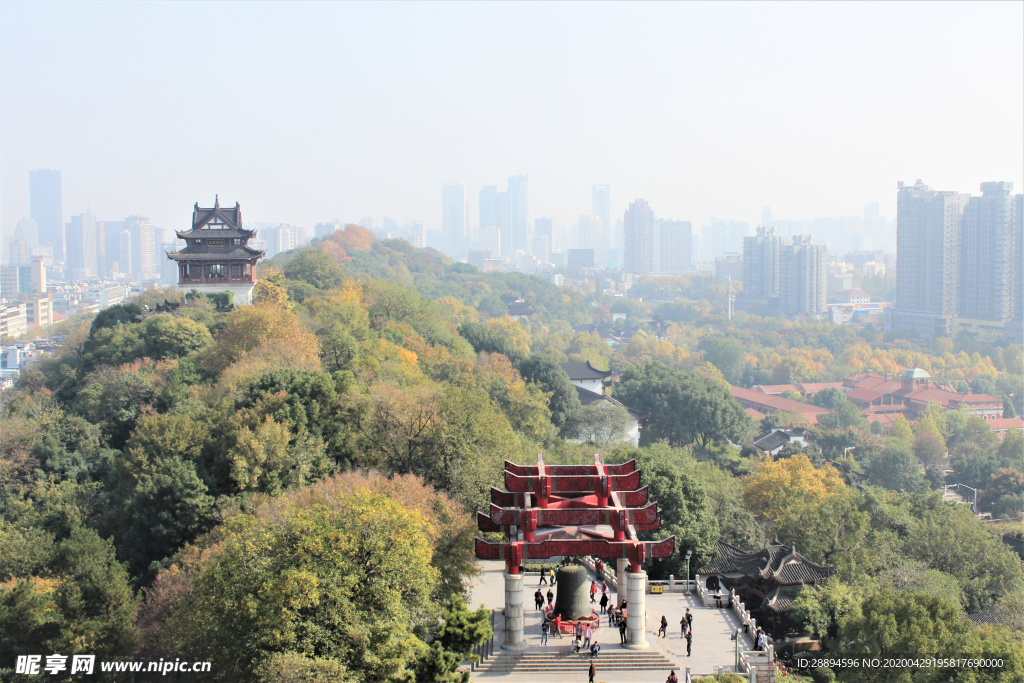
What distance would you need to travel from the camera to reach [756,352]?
75.6m

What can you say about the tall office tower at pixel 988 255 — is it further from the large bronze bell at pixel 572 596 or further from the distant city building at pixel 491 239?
the distant city building at pixel 491 239

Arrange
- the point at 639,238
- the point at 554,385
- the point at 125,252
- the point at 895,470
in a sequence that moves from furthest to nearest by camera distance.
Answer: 1. the point at 639,238
2. the point at 125,252
3. the point at 895,470
4. the point at 554,385

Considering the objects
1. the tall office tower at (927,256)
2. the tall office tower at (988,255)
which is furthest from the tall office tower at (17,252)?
the tall office tower at (988,255)

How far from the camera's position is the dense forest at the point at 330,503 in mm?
11961

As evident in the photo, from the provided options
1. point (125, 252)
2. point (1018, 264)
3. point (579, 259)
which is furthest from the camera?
point (579, 259)

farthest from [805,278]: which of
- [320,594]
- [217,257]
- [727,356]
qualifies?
[320,594]

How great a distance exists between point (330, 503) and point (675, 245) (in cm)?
14285

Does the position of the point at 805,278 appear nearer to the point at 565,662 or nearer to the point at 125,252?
the point at 565,662

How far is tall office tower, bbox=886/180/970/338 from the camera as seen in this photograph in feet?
249

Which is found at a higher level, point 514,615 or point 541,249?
point 541,249

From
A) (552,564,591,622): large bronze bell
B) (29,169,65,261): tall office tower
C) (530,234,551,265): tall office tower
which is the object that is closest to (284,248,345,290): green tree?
(552,564,591,622): large bronze bell

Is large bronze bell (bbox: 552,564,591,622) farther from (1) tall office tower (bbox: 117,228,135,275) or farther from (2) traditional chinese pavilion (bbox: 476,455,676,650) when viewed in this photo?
(1) tall office tower (bbox: 117,228,135,275)

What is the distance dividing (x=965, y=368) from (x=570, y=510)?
60.7 m

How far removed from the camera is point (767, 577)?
1820 cm
